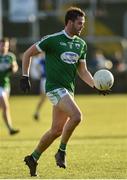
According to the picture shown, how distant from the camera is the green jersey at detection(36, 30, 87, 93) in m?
11.0

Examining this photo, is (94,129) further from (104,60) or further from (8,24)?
(8,24)

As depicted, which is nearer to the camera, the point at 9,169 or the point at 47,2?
the point at 9,169

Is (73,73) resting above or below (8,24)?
above

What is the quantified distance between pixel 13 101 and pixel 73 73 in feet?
71.8

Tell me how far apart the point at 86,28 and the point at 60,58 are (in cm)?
2993

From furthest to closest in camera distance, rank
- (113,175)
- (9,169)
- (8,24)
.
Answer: (8,24), (9,169), (113,175)

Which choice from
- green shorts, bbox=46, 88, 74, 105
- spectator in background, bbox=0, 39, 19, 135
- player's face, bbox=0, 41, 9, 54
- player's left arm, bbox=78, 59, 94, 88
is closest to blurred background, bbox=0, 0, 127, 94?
spectator in background, bbox=0, 39, 19, 135

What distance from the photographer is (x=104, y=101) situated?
32.2m

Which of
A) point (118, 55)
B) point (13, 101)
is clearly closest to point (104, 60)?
point (118, 55)

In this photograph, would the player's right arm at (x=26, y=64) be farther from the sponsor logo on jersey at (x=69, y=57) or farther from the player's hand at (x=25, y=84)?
the sponsor logo on jersey at (x=69, y=57)

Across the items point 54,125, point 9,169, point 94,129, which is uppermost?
point 54,125

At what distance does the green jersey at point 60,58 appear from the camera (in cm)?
1098

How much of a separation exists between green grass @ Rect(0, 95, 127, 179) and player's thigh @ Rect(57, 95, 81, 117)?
2.80ft

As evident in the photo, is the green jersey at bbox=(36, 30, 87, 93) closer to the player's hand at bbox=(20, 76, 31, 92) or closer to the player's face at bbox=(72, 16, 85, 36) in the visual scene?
the player's face at bbox=(72, 16, 85, 36)
